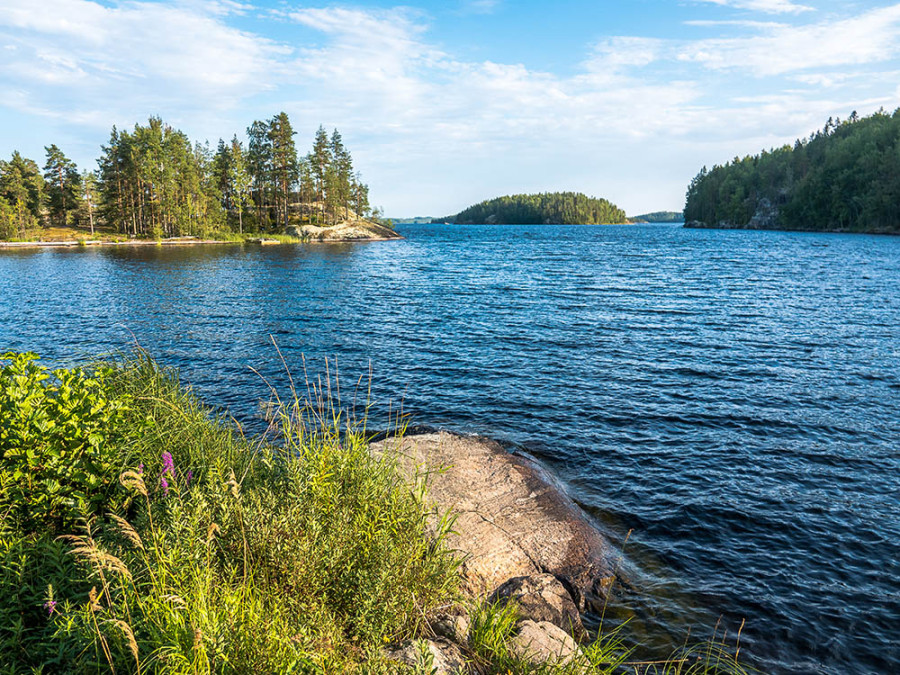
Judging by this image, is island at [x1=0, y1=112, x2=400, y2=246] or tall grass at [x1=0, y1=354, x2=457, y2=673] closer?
tall grass at [x1=0, y1=354, x2=457, y2=673]

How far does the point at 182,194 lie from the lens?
89.0 meters

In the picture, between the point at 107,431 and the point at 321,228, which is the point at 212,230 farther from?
the point at 107,431

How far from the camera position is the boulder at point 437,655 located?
440cm

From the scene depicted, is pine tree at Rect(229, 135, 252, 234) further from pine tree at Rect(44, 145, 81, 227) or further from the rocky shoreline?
the rocky shoreline

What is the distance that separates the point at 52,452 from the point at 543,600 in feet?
21.0

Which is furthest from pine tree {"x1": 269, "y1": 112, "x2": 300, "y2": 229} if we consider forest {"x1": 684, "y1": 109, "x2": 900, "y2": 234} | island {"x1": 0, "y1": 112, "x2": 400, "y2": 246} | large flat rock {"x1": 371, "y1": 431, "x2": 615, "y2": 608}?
forest {"x1": 684, "y1": 109, "x2": 900, "y2": 234}

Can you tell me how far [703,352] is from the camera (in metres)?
20.7

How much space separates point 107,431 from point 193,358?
1563 centimetres

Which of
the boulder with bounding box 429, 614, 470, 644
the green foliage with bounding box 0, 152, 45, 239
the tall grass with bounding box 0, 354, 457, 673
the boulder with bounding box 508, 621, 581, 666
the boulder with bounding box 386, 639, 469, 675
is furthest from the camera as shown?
Result: the green foliage with bounding box 0, 152, 45, 239

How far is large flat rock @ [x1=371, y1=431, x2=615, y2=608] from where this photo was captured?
7.50m

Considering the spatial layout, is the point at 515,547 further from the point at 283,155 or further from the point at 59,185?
the point at 59,185

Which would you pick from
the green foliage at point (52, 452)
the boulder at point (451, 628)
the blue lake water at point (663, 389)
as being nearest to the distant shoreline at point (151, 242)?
the blue lake water at point (663, 389)

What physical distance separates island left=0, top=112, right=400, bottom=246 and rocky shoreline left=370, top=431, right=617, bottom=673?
3632 inches

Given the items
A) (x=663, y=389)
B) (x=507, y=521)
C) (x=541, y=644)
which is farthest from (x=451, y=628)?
(x=663, y=389)
